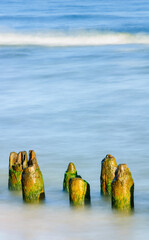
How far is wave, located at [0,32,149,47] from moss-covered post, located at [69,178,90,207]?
16.7 metres

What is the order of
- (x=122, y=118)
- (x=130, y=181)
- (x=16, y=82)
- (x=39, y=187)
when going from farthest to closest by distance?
1. (x=16, y=82)
2. (x=122, y=118)
3. (x=39, y=187)
4. (x=130, y=181)

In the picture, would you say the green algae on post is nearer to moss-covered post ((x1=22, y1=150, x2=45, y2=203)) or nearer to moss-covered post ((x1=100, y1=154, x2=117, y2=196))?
moss-covered post ((x1=22, y1=150, x2=45, y2=203))

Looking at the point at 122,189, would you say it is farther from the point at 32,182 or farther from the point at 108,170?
the point at 32,182

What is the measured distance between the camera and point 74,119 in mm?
9445

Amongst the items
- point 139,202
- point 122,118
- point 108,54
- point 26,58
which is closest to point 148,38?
point 108,54

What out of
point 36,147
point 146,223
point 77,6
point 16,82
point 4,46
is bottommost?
point 146,223

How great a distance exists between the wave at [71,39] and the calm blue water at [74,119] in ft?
0.12

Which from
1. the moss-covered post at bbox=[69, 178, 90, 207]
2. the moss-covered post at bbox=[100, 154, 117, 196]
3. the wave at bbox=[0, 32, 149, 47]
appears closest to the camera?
the moss-covered post at bbox=[69, 178, 90, 207]

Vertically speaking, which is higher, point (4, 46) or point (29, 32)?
point (29, 32)

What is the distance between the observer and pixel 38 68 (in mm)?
15273

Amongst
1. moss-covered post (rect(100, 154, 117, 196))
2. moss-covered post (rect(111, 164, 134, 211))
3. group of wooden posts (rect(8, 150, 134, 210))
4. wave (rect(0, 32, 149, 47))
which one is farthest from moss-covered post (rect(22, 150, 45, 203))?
wave (rect(0, 32, 149, 47))

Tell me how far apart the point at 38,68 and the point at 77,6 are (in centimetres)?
2374

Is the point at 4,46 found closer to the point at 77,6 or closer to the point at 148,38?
the point at 148,38

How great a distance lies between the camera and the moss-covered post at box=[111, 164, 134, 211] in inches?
188
